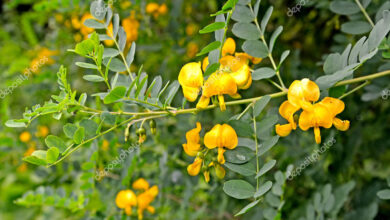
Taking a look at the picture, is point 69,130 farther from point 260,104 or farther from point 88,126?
point 260,104

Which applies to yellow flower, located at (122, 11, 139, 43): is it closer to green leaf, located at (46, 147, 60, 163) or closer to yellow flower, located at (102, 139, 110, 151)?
yellow flower, located at (102, 139, 110, 151)

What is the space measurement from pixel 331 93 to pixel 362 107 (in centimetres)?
85

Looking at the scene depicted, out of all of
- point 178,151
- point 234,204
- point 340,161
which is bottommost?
point 234,204

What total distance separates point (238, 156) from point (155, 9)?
984mm

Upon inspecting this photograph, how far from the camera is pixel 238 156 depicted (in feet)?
2.87

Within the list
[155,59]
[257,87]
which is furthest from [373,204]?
[155,59]

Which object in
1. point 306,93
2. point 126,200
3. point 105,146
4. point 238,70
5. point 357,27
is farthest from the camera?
point 105,146

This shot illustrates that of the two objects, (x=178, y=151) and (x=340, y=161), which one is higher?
(x=178, y=151)

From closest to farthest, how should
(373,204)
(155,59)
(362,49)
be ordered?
(362,49) < (373,204) < (155,59)

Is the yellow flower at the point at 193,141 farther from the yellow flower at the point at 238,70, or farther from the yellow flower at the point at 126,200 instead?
the yellow flower at the point at 126,200

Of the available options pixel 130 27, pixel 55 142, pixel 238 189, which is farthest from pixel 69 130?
pixel 130 27

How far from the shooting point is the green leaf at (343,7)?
3.62ft

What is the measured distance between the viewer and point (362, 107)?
159 cm

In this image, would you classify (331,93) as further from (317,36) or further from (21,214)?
(21,214)
